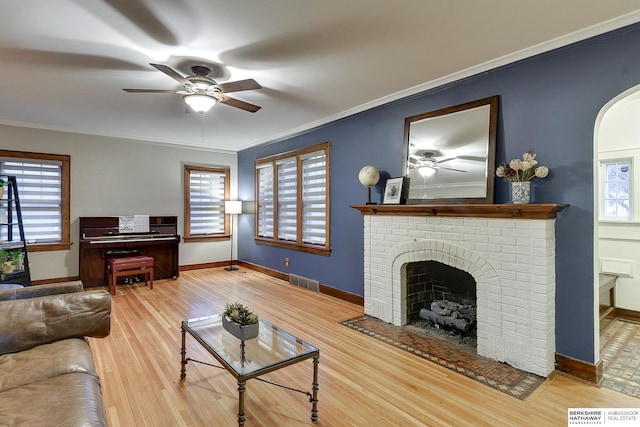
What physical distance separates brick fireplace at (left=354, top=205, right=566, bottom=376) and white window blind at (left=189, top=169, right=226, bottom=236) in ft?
14.5

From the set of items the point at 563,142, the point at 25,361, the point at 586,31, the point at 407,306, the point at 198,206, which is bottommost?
the point at 407,306

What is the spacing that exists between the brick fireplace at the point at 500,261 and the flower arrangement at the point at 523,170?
0.26 metres

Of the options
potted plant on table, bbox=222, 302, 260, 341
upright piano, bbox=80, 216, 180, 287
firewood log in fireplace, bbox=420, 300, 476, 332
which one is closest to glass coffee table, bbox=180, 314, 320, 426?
potted plant on table, bbox=222, 302, 260, 341

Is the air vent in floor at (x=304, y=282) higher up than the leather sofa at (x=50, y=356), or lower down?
lower down

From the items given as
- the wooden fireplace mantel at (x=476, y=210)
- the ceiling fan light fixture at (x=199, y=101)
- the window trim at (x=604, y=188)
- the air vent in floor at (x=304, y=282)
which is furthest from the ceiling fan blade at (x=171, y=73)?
the window trim at (x=604, y=188)

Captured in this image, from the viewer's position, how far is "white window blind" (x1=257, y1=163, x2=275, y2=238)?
6.09m

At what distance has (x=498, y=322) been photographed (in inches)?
108

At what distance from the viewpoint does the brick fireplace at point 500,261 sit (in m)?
2.52

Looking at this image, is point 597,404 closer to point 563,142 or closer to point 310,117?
point 563,142

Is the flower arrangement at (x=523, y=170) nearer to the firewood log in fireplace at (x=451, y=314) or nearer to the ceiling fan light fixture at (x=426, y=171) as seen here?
the ceiling fan light fixture at (x=426, y=171)

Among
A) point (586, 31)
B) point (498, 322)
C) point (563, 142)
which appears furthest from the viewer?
point (498, 322)

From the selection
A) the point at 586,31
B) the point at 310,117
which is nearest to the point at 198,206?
the point at 310,117

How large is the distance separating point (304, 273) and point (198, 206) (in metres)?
2.80

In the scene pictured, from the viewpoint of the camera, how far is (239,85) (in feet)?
9.13
